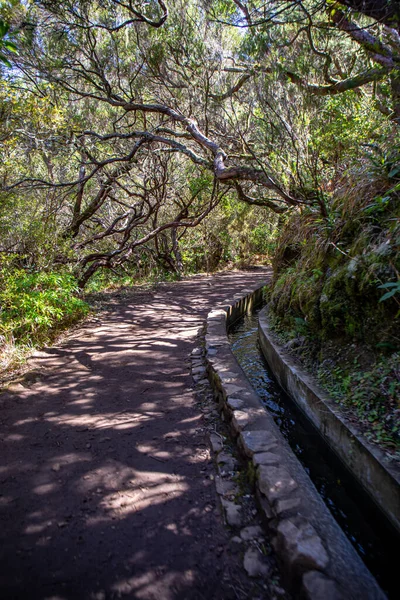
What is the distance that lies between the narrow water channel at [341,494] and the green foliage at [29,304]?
3389 millimetres

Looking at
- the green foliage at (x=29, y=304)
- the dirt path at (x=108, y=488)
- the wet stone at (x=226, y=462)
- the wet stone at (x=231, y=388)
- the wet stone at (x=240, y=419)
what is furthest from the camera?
the green foliage at (x=29, y=304)

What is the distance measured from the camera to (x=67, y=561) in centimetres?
199

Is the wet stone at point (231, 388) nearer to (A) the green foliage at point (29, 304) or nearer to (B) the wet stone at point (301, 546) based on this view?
(B) the wet stone at point (301, 546)

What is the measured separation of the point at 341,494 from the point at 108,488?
72.9 inches

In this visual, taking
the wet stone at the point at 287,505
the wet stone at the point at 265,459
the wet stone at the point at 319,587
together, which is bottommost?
the wet stone at the point at 319,587

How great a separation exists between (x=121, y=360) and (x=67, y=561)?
131 inches

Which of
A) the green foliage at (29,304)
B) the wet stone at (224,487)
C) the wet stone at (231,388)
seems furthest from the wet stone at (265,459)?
the green foliage at (29,304)

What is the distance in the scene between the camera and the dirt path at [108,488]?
1909mm

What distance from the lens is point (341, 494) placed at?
9.24 ft

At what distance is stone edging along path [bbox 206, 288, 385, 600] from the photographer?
1712 mm

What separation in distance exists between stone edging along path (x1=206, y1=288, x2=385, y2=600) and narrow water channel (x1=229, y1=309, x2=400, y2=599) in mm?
408

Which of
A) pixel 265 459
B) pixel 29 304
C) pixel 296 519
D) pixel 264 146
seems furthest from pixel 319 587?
pixel 264 146

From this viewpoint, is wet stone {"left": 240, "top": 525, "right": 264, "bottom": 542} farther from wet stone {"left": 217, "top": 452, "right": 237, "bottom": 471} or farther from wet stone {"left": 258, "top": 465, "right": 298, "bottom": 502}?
wet stone {"left": 217, "top": 452, "right": 237, "bottom": 471}

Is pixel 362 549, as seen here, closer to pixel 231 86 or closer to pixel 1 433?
pixel 1 433
